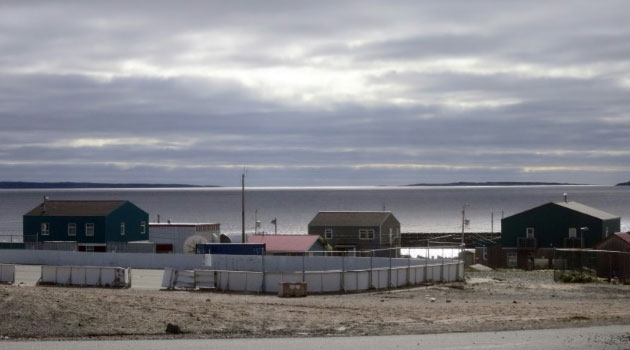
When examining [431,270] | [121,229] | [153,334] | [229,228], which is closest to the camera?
[153,334]

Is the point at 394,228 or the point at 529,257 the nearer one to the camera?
the point at 529,257

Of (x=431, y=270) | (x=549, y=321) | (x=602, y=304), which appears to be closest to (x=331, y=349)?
(x=549, y=321)

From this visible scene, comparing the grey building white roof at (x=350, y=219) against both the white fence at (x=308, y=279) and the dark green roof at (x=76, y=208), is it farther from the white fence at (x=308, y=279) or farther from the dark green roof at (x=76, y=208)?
the white fence at (x=308, y=279)

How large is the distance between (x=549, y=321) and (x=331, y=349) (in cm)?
899

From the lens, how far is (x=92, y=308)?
2705 cm

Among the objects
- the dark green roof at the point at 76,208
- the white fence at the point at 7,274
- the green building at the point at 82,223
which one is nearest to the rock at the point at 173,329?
the white fence at the point at 7,274

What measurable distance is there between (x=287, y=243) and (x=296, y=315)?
4110 cm

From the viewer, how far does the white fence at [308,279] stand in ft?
138

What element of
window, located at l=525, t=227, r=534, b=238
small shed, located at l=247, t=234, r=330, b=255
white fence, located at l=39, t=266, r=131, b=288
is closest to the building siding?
window, located at l=525, t=227, r=534, b=238

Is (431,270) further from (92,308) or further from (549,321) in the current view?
(92,308)

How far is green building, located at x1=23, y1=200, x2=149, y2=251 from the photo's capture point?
262ft

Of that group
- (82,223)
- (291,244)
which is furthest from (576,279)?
(82,223)

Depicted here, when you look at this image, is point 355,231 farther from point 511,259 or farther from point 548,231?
point 548,231

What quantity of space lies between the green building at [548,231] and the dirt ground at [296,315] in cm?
4066
